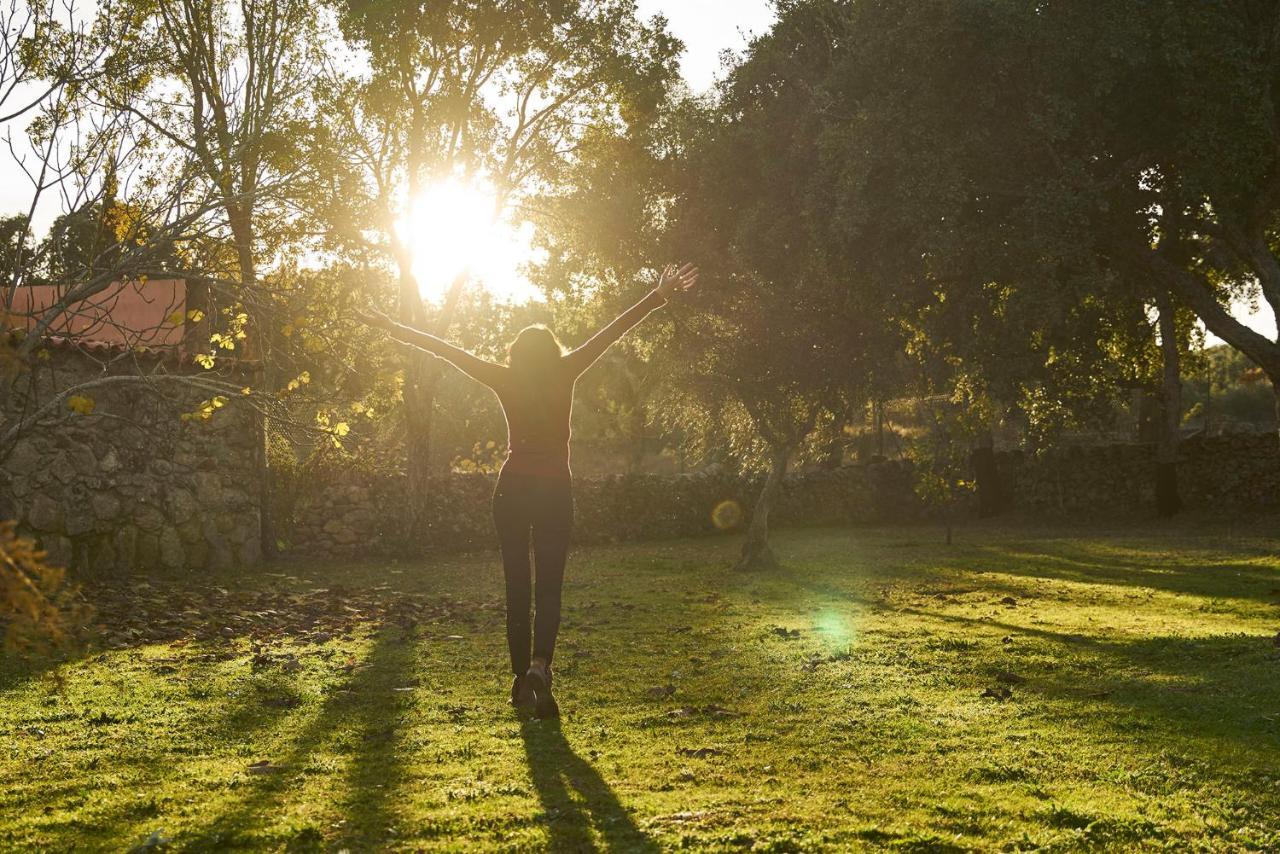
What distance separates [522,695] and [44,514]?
11.9 m

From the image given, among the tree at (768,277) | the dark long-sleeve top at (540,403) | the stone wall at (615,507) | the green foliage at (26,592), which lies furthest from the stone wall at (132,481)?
the green foliage at (26,592)

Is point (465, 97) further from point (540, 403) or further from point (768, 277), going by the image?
point (540, 403)

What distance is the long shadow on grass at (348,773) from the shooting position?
15.8 ft

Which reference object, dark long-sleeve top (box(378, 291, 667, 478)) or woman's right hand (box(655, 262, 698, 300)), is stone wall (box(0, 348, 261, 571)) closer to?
dark long-sleeve top (box(378, 291, 667, 478))

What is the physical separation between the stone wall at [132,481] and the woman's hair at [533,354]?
31.2 ft

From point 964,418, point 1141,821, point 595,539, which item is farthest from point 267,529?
point 1141,821

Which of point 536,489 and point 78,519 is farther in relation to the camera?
point 78,519

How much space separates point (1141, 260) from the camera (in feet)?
46.0

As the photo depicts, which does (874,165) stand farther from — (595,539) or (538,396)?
(595,539)

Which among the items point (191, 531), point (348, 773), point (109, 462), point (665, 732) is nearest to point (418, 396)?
point (191, 531)

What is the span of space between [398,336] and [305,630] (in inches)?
240

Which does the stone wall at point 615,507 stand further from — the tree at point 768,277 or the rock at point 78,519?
the tree at point 768,277

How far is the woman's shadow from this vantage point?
478 cm

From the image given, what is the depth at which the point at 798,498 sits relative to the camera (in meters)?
34.0
